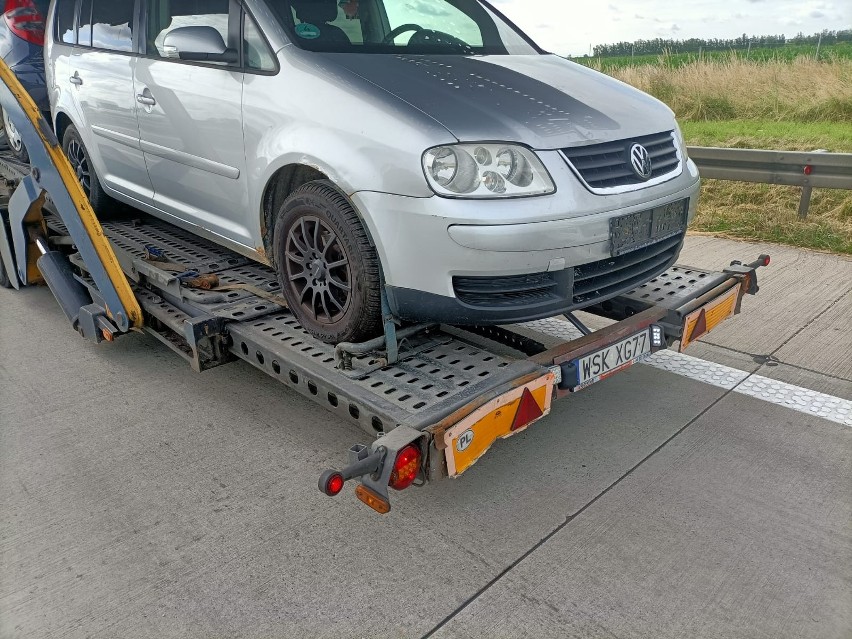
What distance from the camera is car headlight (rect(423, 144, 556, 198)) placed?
8.29ft

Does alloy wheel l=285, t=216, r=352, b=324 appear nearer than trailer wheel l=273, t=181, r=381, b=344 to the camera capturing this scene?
No

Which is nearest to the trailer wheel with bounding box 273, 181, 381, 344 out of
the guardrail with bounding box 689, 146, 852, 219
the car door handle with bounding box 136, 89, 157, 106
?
the car door handle with bounding box 136, 89, 157, 106

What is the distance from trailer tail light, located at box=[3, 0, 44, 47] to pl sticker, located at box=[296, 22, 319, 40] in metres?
3.88

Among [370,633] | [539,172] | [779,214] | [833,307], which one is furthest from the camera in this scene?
[779,214]

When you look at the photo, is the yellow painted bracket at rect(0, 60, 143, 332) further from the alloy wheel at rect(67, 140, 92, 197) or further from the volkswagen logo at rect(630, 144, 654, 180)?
the volkswagen logo at rect(630, 144, 654, 180)

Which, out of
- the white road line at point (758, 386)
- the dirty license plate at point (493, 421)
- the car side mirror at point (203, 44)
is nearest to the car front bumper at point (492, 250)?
the dirty license plate at point (493, 421)

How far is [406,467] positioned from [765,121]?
10109mm

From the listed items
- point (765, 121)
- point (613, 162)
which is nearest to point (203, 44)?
point (613, 162)

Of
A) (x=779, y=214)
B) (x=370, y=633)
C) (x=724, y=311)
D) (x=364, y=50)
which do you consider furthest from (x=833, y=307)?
(x=370, y=633)

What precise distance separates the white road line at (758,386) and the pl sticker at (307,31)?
2.44 m

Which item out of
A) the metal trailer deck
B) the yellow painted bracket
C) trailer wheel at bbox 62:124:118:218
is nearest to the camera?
the metal trailer deck

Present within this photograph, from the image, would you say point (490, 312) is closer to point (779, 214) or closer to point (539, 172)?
point (539, 172)

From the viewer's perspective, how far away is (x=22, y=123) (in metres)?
3.62

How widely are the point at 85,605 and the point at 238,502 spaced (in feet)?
2.07
